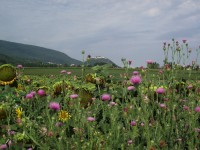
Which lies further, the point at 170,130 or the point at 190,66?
the point at 190,66

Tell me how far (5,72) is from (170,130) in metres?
4.87

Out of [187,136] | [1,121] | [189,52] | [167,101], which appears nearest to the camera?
[187,136]

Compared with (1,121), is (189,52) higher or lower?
higher

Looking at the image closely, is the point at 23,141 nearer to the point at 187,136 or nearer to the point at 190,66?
the point at 187,136

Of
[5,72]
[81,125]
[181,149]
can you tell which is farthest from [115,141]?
[5,72]

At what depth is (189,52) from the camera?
5457mm

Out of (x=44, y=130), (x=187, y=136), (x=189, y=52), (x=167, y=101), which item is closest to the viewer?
(x=44, y=130)

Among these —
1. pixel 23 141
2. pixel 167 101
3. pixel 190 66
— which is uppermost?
pixel 190 66

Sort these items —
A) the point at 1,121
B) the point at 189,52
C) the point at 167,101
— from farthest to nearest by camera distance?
the point at 189,52 < the point at 1,121 < the point at 167,101

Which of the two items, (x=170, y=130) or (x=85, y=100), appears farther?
(x=85, y=100)

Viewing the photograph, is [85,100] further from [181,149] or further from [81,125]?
[181,149]

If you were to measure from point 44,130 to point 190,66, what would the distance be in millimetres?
2503

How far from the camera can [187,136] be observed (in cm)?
411

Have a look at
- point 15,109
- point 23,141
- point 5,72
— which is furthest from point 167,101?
point 5,72
